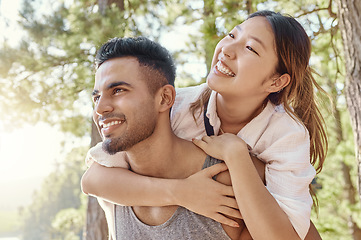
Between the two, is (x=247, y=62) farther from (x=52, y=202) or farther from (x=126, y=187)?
(x=52, y=202)

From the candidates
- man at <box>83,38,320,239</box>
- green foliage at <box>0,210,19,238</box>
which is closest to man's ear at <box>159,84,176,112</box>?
man at <box>83,38,320,239</box>

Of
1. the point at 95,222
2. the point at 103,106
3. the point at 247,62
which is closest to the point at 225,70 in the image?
→ the point at 247,62

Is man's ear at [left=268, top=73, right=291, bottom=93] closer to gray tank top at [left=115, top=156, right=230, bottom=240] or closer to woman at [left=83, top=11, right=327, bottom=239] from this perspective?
woman at [left=83, top=11, right=327, bottom=239]

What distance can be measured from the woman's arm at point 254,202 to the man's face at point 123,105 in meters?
0.43

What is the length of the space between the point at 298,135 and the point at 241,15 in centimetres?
295

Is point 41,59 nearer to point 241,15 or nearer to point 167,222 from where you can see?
point 241,15

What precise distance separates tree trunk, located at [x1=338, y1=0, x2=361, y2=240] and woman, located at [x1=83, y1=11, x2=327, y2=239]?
0.81m

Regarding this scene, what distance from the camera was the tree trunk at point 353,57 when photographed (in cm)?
302

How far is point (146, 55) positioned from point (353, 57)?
6.10ft

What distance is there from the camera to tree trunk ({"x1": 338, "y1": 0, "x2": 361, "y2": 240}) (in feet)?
9.91

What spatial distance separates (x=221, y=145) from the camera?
1966mm

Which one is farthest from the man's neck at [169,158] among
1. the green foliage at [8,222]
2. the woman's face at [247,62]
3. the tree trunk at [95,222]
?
the green foliage at [8,222]

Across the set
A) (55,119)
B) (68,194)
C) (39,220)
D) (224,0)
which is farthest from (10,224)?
(224,0)

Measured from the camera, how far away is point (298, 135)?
199 cm
